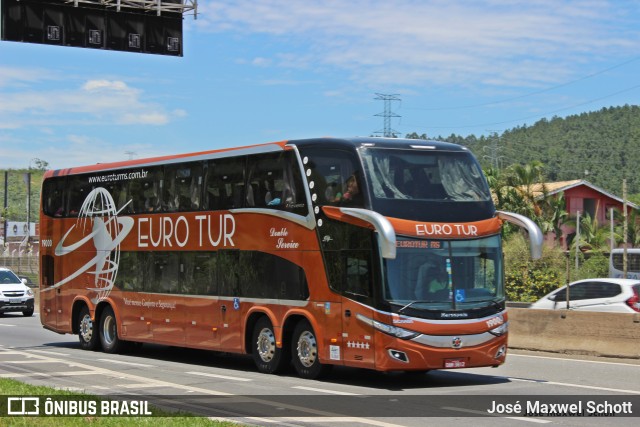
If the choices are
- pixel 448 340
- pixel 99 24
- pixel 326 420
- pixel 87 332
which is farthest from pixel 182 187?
pixel 326 420

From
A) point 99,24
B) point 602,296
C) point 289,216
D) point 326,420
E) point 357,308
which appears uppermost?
point 99,24

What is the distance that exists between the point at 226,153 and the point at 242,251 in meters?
1.94

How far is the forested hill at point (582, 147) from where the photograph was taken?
11088cm

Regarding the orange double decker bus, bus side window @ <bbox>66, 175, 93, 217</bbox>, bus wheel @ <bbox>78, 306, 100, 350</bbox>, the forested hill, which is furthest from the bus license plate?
the forested hill

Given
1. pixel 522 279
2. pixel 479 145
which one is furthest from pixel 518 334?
pixel 479 145

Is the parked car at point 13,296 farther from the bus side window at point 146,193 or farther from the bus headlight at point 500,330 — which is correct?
the bus headlight at point 500,330

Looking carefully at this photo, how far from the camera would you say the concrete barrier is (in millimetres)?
19703

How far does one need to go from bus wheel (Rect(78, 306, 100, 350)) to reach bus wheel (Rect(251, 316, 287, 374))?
6.38 m

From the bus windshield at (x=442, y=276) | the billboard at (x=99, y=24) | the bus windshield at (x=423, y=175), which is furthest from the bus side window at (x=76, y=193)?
the bus windshield at (x=442, y=276)

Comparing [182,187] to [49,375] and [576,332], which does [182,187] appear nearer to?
[49,375]

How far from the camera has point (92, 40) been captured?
21.8 metres

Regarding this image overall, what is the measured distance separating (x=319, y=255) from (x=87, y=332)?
362 inches

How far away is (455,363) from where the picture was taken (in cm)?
1503

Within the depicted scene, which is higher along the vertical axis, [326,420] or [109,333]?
[326,420]
